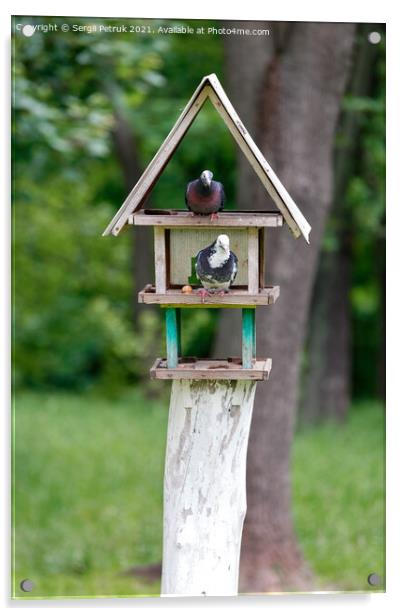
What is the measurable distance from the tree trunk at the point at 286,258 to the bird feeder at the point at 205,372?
1.55 metres

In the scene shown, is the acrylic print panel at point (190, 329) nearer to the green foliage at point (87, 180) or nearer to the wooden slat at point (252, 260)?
the green foliage at point (87, 180)

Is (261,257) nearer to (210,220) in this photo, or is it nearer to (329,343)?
(210,220)

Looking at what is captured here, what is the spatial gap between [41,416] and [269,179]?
204 inches

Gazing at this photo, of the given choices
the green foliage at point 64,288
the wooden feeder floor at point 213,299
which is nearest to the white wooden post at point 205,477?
the wooden feeder floor at point 213,299

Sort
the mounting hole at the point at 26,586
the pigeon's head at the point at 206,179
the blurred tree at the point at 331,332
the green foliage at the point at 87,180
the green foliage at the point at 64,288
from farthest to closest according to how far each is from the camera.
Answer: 1. the green foliage at the point at 64,288
2. the blurred tree at the point at 331,332
3. the green foliage at the point at 87,180
4. the mounting hole at the point at 26,586
5. the pigeon's head at the point at 206,179

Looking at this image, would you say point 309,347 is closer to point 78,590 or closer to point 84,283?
point 84,283

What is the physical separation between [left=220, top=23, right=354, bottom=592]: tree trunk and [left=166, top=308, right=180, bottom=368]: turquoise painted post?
5.31ft

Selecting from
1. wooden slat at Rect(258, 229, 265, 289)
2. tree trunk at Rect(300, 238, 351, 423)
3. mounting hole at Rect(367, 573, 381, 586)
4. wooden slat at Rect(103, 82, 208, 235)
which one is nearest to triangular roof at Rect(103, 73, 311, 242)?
wooden slat at Rect(103, 82, 208, 235)

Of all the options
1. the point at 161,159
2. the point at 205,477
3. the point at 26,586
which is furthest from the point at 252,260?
the point at 26,586

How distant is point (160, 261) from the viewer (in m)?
2.44

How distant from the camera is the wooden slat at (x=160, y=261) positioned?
7.98 feet

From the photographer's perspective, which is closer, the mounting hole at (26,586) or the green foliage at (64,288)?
the mounting hole at (26,586)

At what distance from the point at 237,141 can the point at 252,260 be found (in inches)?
10.1

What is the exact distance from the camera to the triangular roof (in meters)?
2.32
